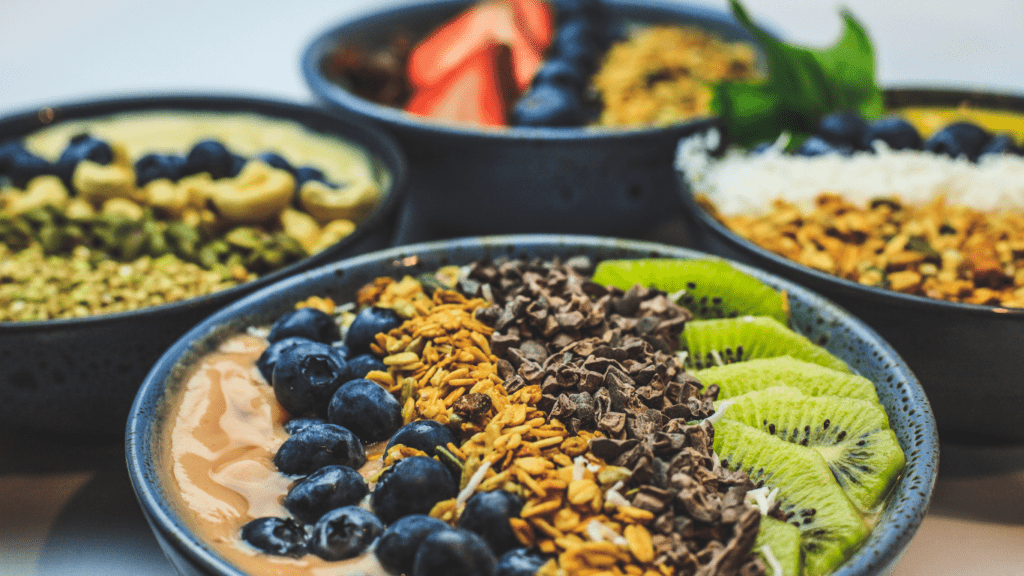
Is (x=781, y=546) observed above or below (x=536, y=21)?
below

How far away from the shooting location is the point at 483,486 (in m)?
0.71

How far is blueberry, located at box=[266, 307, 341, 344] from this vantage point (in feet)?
3.10

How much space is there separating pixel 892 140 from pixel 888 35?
1.46m

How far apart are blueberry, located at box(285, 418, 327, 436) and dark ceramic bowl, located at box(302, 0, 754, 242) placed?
0.75 m

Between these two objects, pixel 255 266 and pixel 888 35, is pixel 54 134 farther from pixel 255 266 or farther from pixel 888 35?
pixel 888 35

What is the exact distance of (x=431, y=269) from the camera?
1.12 m

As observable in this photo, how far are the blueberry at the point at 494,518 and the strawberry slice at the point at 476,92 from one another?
1.12 metres

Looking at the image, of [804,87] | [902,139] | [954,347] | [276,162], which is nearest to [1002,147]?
[902,139]

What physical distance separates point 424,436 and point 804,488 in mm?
376

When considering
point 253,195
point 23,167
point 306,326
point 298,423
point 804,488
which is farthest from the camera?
point 23,167

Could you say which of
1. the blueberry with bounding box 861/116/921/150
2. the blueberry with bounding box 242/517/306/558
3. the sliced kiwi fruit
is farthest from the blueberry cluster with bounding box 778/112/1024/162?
the blueberry with bounding box 242/517/306/558

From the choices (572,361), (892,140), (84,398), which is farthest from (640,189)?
(84,398)

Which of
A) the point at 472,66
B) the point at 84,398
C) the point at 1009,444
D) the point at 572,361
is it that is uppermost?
the point at 472,66

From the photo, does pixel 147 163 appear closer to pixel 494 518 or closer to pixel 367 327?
pixel 367 327
